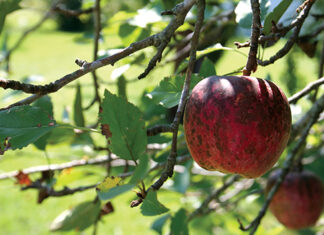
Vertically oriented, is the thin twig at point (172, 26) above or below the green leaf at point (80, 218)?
above

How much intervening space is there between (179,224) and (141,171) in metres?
0.64

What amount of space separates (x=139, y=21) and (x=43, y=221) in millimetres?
2982

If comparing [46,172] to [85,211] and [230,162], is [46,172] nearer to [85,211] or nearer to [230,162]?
[85,211]

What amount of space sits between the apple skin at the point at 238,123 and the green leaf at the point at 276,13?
8.1 inches

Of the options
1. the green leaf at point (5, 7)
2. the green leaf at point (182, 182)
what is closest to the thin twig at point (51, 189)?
the green leaf at point (182, 182)

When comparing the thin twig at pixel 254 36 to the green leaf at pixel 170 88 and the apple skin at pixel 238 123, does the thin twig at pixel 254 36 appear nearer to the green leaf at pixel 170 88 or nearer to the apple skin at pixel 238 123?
the apple skin at pixel 238 123

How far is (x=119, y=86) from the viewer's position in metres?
1.26

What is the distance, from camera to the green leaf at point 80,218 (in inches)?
51.0

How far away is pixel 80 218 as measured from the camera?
1.30 metres

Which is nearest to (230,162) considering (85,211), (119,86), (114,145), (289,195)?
(114,145)

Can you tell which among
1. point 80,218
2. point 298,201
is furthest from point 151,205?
point 298,201

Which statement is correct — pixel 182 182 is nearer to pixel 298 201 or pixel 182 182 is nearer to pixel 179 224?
pixel 179 224

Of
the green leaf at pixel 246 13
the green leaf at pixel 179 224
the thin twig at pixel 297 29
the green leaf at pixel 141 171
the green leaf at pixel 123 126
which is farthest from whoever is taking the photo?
the green leaf at pixel 179 224

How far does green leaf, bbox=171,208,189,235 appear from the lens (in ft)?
3.93
